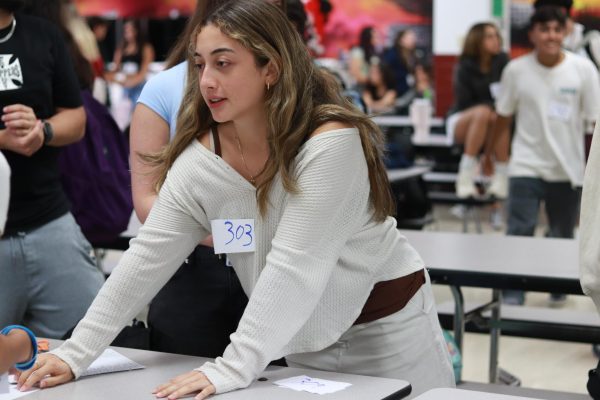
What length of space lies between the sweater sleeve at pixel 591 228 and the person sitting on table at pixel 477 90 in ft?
20.5

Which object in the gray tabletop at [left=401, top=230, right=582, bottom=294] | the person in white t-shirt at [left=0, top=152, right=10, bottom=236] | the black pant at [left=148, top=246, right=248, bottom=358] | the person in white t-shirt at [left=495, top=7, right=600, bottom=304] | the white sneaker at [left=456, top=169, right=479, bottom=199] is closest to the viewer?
the person in white t-shirt at [left=0, top=152, right=10, bottom=236]

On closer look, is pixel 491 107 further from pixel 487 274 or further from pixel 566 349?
pixel 487 274

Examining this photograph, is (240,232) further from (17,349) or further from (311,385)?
(17,349)

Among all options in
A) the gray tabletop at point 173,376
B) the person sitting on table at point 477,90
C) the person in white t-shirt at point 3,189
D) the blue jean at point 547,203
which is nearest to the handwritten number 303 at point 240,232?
the gray tabletop at point 173,376

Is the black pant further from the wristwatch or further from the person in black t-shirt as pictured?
the wristwatch

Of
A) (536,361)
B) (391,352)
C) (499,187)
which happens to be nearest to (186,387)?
(391,352)

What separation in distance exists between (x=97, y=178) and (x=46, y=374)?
6.10ft

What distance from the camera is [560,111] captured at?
5656 mm

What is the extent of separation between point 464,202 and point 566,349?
2494 millimetres

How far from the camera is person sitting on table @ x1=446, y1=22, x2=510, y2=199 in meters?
8.38

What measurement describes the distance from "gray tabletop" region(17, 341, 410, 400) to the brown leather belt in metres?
0.18

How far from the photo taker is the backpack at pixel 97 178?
3.86 metres

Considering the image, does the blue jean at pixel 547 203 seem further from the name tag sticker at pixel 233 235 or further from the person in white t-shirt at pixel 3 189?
the person in white t-shirt at pixel 3 189

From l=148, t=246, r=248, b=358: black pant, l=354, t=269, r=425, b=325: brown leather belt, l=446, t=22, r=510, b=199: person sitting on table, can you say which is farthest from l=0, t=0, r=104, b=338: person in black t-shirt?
l=446, t=22, r=510, b=199: person sitting on table
